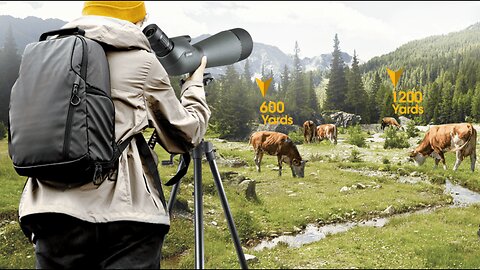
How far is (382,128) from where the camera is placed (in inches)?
162

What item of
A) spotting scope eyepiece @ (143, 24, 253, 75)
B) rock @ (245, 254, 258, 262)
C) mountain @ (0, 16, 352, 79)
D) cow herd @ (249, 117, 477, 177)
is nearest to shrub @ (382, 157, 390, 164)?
cow herd @ (249, 117, 477, 177)

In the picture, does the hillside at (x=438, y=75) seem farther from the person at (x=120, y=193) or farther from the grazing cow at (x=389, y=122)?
the person at (x=120, y=193)

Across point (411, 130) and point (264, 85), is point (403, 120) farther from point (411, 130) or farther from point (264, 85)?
point (264, 85)

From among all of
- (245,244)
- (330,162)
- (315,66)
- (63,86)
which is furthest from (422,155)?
(63,86)

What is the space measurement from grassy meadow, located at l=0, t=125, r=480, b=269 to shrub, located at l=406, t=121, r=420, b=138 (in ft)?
0.25

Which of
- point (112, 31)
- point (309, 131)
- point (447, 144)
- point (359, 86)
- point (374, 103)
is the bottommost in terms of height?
point (447, 144)

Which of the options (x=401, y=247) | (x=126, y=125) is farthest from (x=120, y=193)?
(x=401, y=247)

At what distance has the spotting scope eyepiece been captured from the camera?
1994mm

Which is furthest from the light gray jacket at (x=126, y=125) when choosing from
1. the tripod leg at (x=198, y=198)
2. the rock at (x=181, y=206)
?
the rock at (x=181, y=206)

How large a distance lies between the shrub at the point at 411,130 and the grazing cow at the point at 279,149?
86cm

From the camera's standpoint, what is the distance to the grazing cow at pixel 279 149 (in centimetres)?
427

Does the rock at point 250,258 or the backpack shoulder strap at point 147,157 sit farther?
the rock at point 250,258

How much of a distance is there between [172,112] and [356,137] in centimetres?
287

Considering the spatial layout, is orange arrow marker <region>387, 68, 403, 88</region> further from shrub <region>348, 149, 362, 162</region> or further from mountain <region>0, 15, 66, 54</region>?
mountain <region>0, 15, 66, 54</region>
